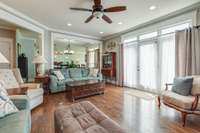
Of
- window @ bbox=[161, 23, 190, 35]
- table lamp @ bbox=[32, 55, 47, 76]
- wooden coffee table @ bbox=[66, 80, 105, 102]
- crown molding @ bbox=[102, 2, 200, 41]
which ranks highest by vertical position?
crown molding @ bbox=[102, 2, 200, 41]

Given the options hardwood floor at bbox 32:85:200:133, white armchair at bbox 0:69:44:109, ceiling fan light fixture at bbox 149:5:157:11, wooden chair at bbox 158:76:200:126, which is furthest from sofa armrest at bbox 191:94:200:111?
white armchair at bbox 0:69:44:109

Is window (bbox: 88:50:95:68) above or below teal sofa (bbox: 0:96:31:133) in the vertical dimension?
above

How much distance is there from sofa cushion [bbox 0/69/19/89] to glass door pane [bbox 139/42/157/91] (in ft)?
15.3

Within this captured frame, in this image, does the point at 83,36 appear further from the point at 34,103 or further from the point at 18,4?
the point at 34,103

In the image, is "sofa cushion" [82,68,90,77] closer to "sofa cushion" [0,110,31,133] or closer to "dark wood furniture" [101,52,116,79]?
"dark wood furniture" [101,52,116,79]

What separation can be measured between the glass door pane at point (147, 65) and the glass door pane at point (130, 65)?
0.32m

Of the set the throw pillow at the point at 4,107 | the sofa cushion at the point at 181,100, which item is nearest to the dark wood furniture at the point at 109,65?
the sofa cushion at the point at 181,100

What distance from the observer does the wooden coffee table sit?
13.5 ft

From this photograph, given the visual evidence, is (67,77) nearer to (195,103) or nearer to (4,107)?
(4,107)

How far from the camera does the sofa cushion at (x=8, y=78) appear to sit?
119 inches

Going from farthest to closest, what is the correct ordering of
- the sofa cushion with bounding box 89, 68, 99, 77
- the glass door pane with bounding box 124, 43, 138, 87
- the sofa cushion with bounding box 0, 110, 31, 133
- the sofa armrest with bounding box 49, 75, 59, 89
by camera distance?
1. the sofa cushion with bounding box 89, 68, 99, 77
2. the glass door pane with bounding box 124, 43, 138, 87
3. the sofa armrest with bounding box 49, 75, 59, 89
4. the sofa cushion with bounding box 0, 110, 31, 133

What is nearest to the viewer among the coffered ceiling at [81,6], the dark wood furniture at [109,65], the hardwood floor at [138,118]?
the hardwood floor at [138,118]

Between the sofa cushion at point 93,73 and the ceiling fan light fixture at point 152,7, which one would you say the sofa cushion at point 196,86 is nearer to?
the ceiling fan light fixture at point 152,7

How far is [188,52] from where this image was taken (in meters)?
3.72
